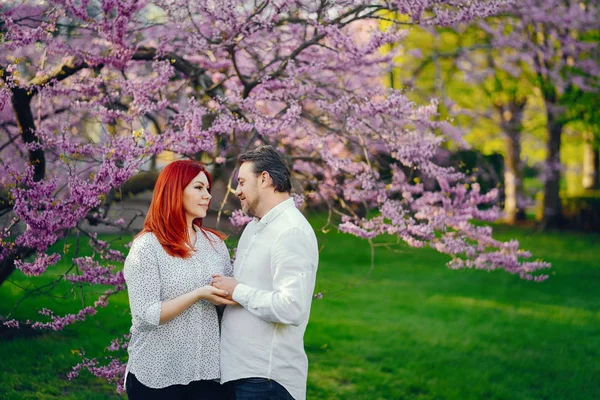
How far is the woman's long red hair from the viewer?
108 inches

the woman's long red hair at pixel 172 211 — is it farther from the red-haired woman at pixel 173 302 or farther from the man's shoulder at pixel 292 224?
the man's shoulder at pixel 292 224

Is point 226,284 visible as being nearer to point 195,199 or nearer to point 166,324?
point 166,324

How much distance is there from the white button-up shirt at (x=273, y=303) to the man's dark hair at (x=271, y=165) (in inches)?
3.2

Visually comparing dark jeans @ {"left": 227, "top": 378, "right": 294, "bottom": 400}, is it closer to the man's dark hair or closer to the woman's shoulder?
the woman's shoulder

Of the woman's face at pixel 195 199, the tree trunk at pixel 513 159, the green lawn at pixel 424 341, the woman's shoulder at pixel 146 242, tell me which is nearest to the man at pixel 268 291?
the woman's face at pixel 195 199

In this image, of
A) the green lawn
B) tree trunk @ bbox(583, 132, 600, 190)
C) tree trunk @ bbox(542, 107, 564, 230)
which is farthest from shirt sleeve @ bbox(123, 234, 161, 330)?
tree trunk @ bbox(583, 132, 600, 190)

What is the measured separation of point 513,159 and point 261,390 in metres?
16.2

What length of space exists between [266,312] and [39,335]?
4716 mm

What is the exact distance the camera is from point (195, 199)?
285 centimetres

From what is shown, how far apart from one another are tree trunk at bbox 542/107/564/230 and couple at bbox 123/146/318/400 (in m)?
13.8

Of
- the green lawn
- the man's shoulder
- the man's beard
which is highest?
the man's beard

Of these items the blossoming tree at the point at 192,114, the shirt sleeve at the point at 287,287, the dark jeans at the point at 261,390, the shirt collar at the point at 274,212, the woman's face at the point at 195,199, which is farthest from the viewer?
the blossoming tree at the point at 192,114

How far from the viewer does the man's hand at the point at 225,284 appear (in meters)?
2.65

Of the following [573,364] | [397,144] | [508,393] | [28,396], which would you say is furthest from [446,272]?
[28,396]
